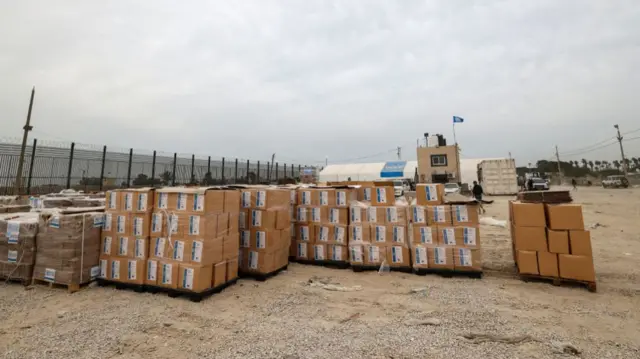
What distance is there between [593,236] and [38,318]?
12.2m

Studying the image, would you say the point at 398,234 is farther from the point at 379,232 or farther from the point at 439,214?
the point at 439,214

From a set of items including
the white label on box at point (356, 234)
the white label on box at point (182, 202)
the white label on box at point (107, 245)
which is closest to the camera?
the white label on box at point (182, 202)

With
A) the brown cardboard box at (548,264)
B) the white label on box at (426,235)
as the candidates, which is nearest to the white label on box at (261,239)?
the white label on box at (426,235)

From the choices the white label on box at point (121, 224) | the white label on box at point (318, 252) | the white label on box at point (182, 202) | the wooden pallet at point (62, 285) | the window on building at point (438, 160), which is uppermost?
the window on building at point (438, 160)

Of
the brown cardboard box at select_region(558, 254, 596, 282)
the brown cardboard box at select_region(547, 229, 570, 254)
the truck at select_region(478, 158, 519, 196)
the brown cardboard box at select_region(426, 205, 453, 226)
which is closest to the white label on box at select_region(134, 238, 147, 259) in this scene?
the brown cardboard box at select_region(426, 205, 453, 226)

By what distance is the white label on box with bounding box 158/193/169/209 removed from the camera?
445 cm

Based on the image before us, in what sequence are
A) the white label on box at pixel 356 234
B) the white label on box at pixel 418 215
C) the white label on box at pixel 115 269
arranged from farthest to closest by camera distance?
1. the white label on box at pixel 356 234
2. the white label on box at pixel 418 215
3. the white label on box at pixel 115 269

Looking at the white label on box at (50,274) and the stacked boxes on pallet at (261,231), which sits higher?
the stacked boxes on pallet at (261,231)

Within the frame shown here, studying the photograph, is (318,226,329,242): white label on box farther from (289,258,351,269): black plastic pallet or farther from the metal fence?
the metal fence

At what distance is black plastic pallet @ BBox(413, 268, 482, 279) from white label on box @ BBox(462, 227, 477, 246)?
0.51m

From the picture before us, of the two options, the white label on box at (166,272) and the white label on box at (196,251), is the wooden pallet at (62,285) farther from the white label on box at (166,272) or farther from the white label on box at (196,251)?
the white label on box at (196,251)

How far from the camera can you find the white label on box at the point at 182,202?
4305mm

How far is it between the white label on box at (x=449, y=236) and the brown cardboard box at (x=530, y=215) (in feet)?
3.31

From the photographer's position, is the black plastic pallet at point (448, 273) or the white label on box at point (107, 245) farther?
the black plastic pallet at point (448, 273)
